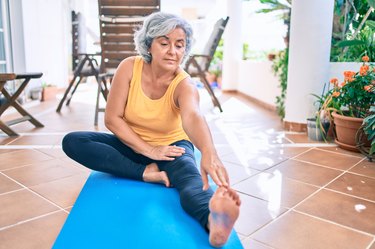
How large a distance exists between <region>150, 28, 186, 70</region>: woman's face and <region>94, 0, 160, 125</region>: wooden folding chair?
6.83 ft

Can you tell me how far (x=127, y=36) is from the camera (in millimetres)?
3758

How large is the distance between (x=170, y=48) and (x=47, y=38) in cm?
474

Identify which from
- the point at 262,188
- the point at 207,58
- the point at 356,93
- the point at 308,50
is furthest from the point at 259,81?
the point at 262,188

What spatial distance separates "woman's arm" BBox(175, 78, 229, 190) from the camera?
1.24 metres

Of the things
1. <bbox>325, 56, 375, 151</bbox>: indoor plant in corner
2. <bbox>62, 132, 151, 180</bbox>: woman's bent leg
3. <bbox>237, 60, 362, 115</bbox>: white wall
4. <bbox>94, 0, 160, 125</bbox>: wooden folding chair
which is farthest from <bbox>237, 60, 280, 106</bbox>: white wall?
<bbox>62, 132, 151, 180</bbox>: woman's bent leg

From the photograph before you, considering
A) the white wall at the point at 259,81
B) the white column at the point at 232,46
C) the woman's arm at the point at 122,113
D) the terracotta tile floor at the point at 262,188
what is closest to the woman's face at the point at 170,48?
the woman's arm at the point at 122,113

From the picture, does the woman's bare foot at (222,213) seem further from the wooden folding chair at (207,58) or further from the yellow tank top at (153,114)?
the wooden folding chair at (207,58)

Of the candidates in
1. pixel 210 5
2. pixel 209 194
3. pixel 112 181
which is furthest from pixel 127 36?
pixel 210 5

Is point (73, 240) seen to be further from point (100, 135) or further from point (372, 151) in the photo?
point (372, 151)

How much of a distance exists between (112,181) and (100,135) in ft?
0.92

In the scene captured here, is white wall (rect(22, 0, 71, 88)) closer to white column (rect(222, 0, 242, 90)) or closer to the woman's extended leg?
white column (rect(222, 0, 242, 90))

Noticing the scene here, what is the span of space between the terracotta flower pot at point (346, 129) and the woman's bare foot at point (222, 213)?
1.95 metres

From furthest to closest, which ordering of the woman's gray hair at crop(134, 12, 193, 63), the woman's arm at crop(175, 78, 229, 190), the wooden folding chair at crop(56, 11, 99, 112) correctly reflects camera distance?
the wooden folding chair at crop(56, 11, 99, 112)
the woman's gray hair at crop(134, 12, 193, 63)
the woman's arm at crop(175, 78, 229, 190)

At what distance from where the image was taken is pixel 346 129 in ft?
9.38
